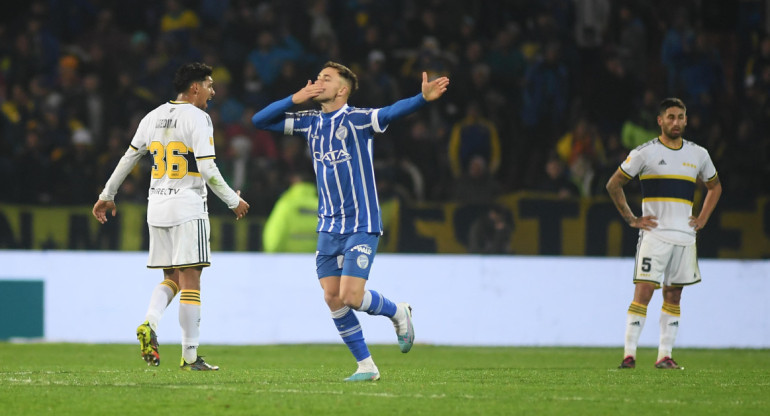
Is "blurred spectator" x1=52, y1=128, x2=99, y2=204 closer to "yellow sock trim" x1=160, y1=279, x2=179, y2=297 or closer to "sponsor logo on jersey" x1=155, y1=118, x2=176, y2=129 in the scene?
"yellow sock trim" x1=160, y1=279, x2=179, y2=297

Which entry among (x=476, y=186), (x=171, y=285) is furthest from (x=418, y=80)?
(x=171, y=285)

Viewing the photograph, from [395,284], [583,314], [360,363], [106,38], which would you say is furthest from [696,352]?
[106,38]

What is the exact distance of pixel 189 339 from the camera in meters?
8.15

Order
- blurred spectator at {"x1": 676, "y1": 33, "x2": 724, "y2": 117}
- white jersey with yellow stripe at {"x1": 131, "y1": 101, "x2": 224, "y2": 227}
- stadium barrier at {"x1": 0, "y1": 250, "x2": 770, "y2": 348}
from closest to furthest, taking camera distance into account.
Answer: white jersey with yellow stripe at {"x1": 131, "y1": 101, "x2": 224, "y2": 227}
stadium barrier at {"x1": 0, "y1": 250, "x2": 770, "y2": 348}
blurred spectator at {"x1": 676, "y1": 33, "x2": 724, "y2": 117}

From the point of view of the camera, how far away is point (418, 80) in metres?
16.6

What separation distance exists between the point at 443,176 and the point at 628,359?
21.2ft

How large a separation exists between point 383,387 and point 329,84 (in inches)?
78.1

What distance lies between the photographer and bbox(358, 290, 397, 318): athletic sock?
7.17 m

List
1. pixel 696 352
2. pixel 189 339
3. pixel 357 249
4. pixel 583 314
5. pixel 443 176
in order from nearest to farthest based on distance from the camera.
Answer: pixel 357 249 < pixel 189 339 < pixel 696 352 < pixel 583 314 < pixel 443 176

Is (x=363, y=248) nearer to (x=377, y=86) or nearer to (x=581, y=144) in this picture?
(x=581, y=144)

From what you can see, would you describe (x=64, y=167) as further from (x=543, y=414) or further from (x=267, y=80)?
(x=543, y=414)

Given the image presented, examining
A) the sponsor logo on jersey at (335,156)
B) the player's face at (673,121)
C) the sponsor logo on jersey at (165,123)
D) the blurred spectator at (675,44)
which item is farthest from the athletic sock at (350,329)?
the blurred spectator at (675,44)

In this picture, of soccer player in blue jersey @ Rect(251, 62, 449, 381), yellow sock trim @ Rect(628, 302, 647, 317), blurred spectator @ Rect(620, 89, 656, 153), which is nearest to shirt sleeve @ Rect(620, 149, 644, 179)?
yellow sock trim @ Rect(628, 302, 647, 317)

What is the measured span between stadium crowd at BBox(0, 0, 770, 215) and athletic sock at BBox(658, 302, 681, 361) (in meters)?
4.76
